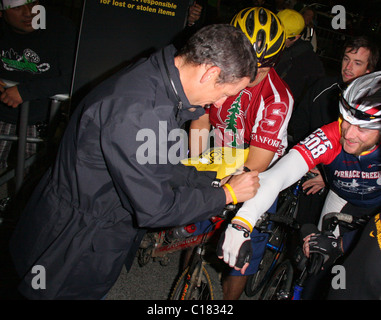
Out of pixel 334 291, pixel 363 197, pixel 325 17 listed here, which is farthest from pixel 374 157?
pixel 325 17

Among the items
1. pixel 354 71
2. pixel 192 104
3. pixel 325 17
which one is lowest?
pixel 192 104

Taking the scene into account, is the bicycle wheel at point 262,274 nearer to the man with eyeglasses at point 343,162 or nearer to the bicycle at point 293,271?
the bicycle at point 293,271

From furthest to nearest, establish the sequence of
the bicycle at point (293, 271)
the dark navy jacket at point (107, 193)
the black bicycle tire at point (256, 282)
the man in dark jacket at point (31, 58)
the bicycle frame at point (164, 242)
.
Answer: the black bicycle tire at point (256, 282) < the bicycle frame at point (164, 242) < the man in dark jacket at point (31, 58) < the bicycle at point (293, 271) < the dark navy jacket at point (107, 193)

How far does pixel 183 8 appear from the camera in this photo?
4371 mm

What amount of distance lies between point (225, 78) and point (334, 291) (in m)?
1.33

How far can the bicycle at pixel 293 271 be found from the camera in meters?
2.35

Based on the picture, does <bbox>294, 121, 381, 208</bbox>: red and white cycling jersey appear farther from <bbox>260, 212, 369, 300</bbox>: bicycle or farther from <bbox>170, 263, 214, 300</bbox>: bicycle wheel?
<bbox>170, 263, 214, 300</bbox>: bicycle wheel

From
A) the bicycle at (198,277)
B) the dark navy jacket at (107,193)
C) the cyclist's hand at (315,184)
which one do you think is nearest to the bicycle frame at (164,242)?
the bicycle at (198,277)

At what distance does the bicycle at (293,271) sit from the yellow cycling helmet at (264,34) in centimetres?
140

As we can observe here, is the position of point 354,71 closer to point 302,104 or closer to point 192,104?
point 302,104

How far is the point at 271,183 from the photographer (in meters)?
2.29

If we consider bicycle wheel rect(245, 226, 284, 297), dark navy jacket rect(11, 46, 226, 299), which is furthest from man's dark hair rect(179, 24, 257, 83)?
bicycle wheel rect(245, 226, 284, 297)

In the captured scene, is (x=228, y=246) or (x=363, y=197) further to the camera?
(x=363, y=197)

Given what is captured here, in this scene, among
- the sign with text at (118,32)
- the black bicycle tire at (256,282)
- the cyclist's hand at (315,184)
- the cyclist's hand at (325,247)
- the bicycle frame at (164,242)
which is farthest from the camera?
the sign with text at (118,32)
